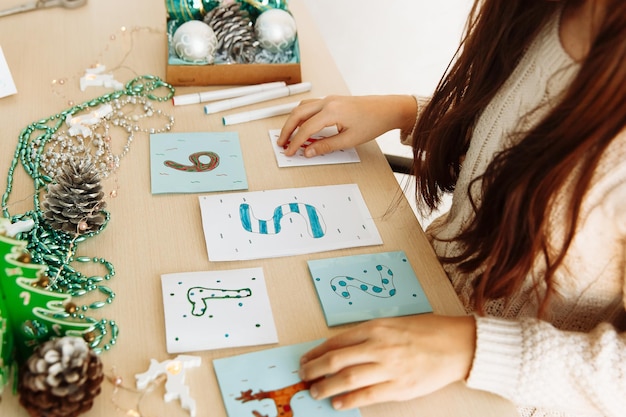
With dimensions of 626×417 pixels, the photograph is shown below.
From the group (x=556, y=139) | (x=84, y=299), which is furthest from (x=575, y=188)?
(x=84, y=299)

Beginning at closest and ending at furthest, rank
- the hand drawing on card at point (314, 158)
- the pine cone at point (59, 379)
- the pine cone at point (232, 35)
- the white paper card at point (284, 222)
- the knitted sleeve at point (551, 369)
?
the pine cone at point (59, 379), the knitted sleeve at point (551, 369), the white paper card at point (284, 222), the hand drawing on card at point (314, 158), the pine cone at point (232, 35)

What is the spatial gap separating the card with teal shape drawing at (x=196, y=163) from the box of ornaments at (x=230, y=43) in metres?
0.13

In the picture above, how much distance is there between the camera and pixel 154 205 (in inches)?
31.8

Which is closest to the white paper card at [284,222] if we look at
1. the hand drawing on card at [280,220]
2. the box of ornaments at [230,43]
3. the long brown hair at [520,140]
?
the hand drawing on card at [280,220]

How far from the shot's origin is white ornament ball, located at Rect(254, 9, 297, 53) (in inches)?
39.4

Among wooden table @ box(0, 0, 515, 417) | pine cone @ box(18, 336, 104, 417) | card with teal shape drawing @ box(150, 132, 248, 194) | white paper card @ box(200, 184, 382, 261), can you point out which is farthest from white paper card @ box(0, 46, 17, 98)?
pine cone @ box(18, 336, 104, 417)

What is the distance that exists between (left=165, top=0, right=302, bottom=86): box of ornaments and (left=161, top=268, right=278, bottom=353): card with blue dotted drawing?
1.29 feet

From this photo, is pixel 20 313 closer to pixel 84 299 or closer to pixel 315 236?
pixel 84 299

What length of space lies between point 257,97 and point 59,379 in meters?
0.56

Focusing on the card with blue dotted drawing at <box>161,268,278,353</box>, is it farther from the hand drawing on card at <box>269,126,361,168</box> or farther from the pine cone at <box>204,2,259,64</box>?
the pine cone at <box>204,2,259,64</box>

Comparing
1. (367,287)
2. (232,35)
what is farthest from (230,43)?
(367,287)

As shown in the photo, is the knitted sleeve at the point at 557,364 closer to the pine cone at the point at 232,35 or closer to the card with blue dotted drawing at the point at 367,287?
the card with blue dotted drawing at the point at 367,287

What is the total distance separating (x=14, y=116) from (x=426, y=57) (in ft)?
5.69

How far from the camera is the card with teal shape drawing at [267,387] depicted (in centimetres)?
61
